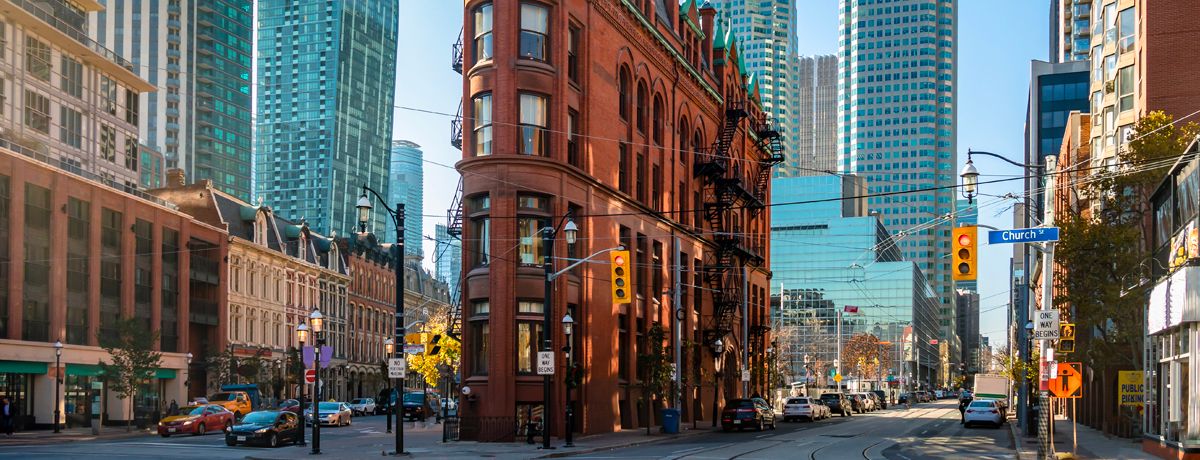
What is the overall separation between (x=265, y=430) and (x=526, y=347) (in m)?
9.52

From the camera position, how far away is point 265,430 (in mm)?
38094

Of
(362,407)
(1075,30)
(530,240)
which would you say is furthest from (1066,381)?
(1075,30)

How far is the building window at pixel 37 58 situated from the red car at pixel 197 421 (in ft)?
75.6

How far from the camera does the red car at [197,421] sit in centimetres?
4978

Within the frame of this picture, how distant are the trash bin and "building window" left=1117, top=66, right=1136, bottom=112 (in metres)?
24.2

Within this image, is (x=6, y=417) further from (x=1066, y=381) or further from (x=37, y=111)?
(x=1066, y=381)

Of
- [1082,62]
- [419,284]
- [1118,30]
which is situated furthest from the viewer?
[419,284]

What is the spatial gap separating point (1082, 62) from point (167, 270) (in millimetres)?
99972

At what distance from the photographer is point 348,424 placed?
63.4m

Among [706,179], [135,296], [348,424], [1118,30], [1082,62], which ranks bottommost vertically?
[348,424]

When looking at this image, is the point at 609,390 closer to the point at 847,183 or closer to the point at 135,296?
the point at 135,296

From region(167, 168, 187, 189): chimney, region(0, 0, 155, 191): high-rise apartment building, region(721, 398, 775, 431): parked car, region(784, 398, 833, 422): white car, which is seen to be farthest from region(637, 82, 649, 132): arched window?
region(167, 168, 187, 189): chimney

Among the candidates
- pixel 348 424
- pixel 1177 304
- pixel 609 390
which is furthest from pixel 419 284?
pixel 1177 304

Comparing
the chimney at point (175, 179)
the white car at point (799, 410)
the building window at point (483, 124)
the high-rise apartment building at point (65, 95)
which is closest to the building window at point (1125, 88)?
the white car at point (799, 410)
